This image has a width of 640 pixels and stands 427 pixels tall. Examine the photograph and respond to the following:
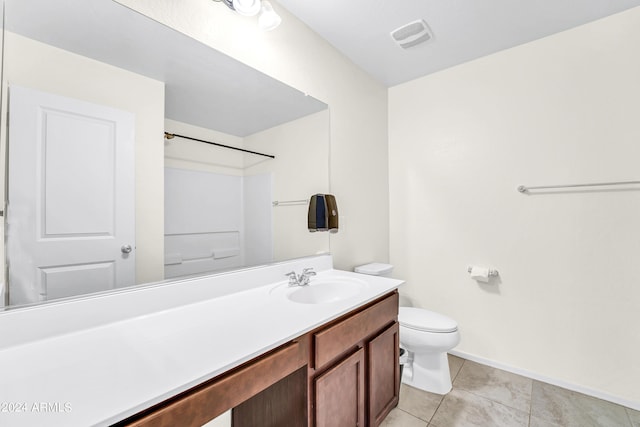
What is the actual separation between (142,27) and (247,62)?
465mm

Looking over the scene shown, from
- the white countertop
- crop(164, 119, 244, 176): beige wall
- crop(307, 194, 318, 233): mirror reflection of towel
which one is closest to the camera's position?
the white countertop

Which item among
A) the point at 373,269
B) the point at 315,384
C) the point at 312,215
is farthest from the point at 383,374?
the point at 312,215

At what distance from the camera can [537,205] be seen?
5.95 feet

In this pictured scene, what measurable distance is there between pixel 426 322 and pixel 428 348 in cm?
15

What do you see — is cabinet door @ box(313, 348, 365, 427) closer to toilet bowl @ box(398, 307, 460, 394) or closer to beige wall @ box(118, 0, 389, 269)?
toilet bowl @ box(398, 307, 460, 394)

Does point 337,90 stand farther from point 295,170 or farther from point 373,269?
point 373,269

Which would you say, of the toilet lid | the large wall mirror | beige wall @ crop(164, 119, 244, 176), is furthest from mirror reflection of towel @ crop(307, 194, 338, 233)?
the toilet lid

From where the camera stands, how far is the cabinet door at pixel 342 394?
3.12 ft

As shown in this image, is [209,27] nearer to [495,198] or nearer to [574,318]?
[495,198]

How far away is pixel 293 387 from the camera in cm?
95

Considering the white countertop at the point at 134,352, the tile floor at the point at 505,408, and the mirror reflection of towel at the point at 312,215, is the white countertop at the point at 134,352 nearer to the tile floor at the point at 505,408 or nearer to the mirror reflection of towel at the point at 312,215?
the mirror reflection of towel at the point at 312,215

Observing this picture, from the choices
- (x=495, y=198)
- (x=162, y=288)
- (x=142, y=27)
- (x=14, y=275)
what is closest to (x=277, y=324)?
(x=162, y=288)

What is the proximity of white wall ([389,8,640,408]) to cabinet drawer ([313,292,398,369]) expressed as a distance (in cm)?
102

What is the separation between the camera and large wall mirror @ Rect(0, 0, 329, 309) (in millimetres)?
795
